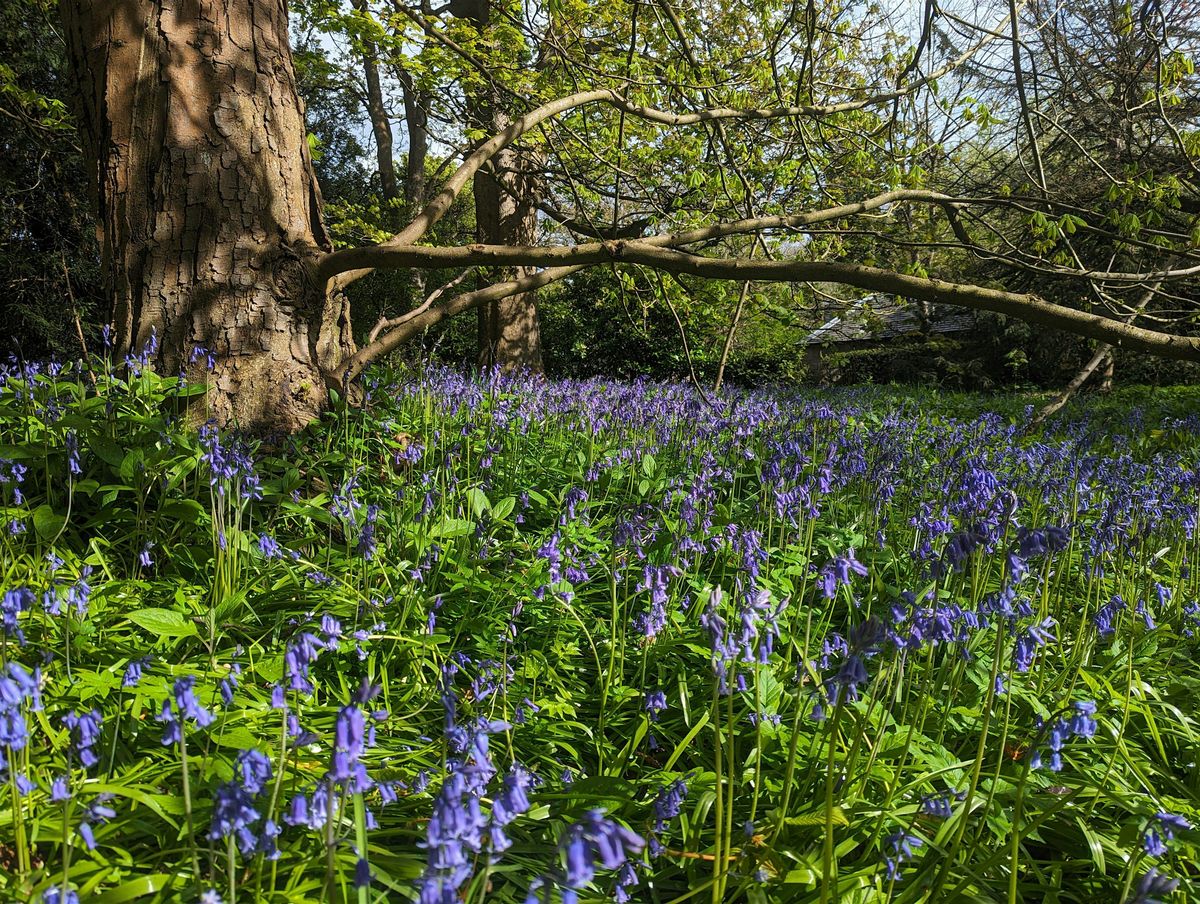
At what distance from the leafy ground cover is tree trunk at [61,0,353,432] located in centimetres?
27

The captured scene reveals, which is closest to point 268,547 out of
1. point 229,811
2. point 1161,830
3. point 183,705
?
point 183,705

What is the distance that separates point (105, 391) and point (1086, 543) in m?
4.63

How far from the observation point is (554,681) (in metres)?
2.38

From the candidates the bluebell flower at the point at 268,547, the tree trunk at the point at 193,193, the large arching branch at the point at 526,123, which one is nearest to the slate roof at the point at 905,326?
the large arching branch at the point at 526,123

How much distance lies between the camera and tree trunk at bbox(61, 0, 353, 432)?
349cm

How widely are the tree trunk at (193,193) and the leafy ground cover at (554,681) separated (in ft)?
0.89

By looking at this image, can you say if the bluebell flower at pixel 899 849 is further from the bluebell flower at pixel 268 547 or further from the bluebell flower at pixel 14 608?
the bluebell flower at pixel 268 547

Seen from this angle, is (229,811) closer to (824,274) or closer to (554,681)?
(554,681)

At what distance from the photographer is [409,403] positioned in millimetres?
5094

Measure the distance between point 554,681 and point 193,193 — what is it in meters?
2.83

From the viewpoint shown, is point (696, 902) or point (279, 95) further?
point (279, 95)

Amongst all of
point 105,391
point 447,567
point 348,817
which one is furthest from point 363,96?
point 348,817

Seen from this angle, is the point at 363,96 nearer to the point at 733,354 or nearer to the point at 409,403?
the point at 733,354

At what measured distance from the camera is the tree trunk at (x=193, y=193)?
349cm
